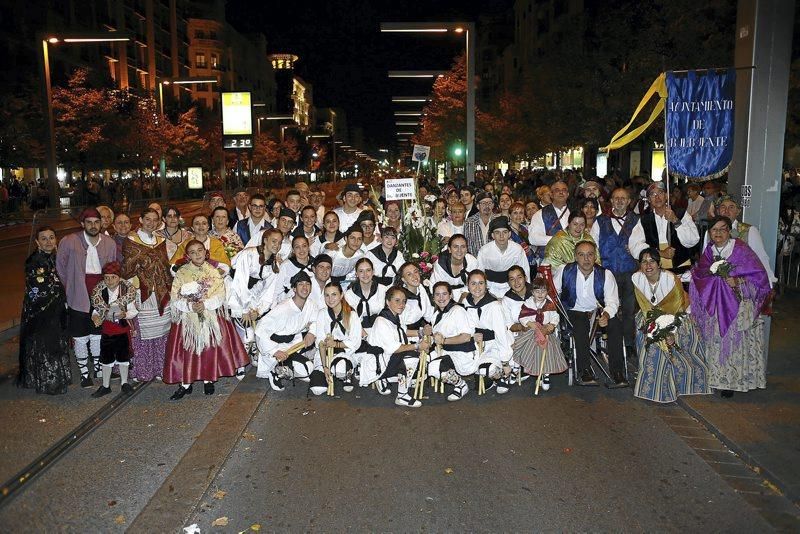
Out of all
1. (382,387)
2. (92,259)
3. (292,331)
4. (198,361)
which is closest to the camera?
(198,361)

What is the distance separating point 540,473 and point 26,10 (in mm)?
46907

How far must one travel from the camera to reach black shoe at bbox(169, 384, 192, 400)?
6980 mm

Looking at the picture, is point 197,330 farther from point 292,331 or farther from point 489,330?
point 489,330

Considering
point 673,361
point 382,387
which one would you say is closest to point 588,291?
point 673,361

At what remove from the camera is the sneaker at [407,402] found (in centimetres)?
→ 674

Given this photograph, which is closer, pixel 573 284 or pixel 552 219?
pixel 573 284

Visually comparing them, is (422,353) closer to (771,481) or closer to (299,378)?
(299,378)

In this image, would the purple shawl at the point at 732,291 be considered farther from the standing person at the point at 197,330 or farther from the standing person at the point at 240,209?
the standing person at the point at 240,209

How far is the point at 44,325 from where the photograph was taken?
22.8 feet

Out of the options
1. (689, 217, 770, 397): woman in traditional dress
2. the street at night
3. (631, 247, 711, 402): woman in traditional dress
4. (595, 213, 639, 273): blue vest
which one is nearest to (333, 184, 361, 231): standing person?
the street at night

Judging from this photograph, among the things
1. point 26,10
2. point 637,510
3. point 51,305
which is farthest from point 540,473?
point 26,10

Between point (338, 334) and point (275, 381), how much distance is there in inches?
34.4

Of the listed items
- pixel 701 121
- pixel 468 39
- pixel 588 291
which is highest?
pixel 468 39

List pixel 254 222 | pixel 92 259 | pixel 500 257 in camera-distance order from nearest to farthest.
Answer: pixel 92 259 < pixel 500 257 < pixel 254 222
